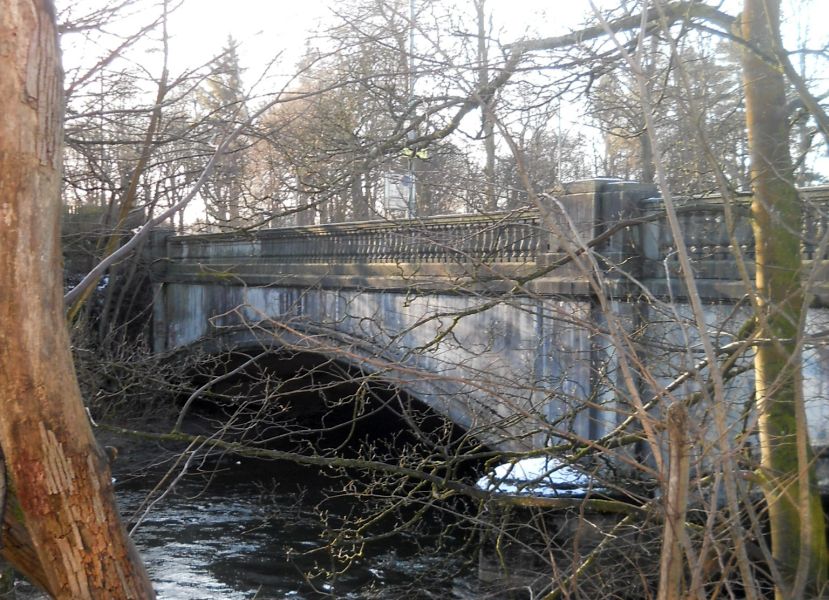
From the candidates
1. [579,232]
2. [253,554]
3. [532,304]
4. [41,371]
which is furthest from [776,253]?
[253,554]

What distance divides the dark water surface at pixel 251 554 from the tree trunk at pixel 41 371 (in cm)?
482

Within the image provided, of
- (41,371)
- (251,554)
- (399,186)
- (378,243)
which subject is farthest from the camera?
(378,243)

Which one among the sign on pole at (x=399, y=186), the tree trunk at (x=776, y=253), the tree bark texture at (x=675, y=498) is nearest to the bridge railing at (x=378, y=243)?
the sign on pole at (x=399, y=186)

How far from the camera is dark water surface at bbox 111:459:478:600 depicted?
9.75 meters

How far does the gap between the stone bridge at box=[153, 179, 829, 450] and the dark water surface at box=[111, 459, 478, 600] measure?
5.20ft

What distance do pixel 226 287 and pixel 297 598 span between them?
27.5 ft

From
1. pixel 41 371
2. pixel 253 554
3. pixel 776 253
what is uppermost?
pixel 776 253

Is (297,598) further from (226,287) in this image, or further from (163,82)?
(226,287)

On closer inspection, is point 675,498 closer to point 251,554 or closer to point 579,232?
point 579,232

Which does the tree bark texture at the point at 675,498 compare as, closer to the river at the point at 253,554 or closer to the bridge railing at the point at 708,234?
the bridge railing at the point at 708,234

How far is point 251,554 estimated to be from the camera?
37.8 ft

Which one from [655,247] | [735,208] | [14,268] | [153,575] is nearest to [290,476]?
[153,575]

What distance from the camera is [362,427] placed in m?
18.9

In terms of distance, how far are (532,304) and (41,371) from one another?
143 inches
